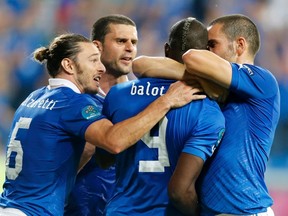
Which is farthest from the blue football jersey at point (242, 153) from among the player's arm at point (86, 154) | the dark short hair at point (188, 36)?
the player's arm at point (86, 154)

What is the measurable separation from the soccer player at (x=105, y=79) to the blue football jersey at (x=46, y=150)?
44 cm

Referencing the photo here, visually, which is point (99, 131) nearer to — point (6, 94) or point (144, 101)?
point (144, 101)

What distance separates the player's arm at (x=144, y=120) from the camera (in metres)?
3.70

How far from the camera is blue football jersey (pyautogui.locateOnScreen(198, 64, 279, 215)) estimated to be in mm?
3783

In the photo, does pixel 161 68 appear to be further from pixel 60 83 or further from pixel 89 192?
pixel 89 192

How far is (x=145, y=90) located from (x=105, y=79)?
5.38ft

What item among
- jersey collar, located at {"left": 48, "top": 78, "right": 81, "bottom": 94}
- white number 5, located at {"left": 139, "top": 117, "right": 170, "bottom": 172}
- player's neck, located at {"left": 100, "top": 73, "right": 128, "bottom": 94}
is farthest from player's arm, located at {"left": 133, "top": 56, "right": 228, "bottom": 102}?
player's neck, located at {"left": 100, "top": 73, "right": 128, "bottom": 94}

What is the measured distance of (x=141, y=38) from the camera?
9609 millimetres

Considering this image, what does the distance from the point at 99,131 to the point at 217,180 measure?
0.73 m

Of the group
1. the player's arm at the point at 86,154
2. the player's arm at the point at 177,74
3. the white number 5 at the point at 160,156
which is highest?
the player's arm at the point at 177,74

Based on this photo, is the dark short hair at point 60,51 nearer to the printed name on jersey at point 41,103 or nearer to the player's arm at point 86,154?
the printed name on jersey at point 41,103

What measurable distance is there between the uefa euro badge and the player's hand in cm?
45

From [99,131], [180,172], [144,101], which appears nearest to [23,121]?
[99,131]

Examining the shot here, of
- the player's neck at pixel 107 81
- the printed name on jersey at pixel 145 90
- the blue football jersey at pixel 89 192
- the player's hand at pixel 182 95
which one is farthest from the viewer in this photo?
the player's neck at pixel 107 81
